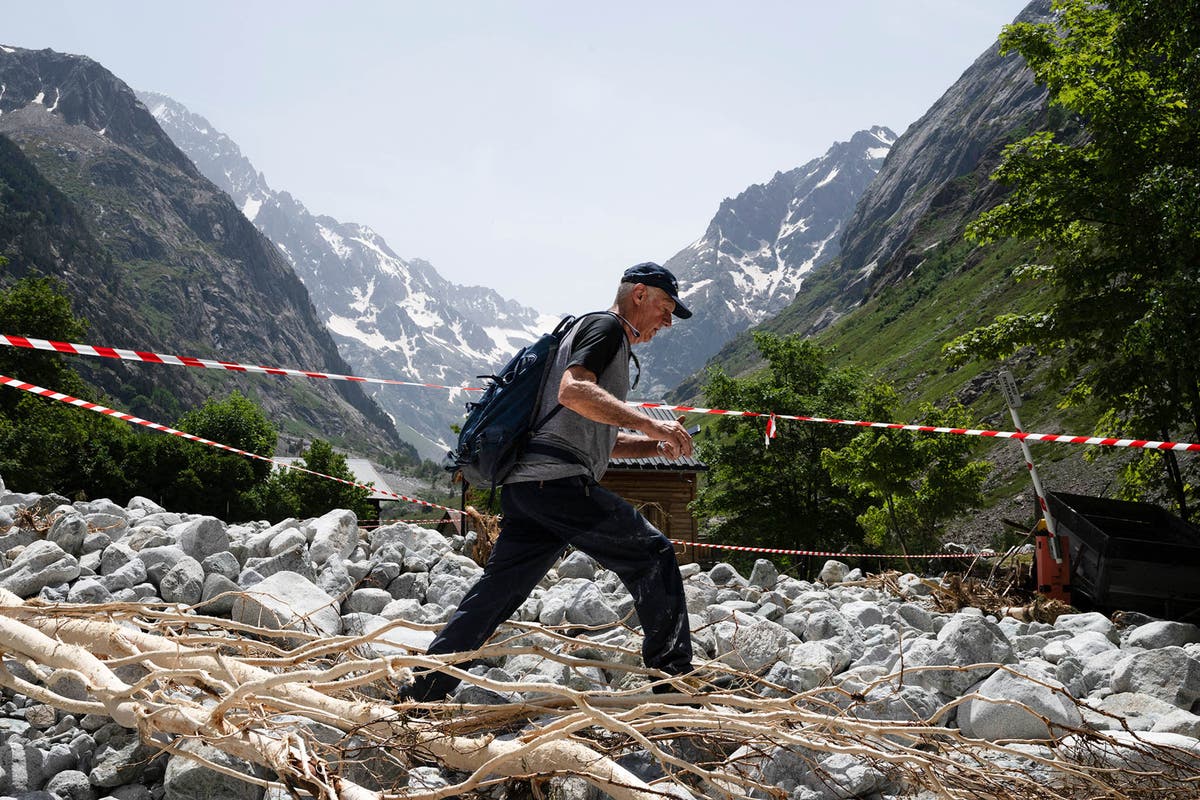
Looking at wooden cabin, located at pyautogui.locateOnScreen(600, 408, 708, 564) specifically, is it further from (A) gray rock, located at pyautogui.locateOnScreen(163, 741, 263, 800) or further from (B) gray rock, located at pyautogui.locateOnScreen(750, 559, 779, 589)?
(A) gray rock, located at pyautogui.locateOnScreen(163, 741, 263, 800)

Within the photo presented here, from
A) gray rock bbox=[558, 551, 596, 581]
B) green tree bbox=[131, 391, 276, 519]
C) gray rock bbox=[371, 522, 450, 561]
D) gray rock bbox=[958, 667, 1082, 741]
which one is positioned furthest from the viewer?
green tree bbox=[131, 391, 276, 519]

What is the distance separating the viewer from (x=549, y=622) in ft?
17.6

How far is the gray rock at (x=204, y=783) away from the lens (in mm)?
2885

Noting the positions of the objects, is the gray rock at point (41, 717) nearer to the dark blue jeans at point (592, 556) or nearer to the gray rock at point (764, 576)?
the dark blue jeans at point (592, 556)

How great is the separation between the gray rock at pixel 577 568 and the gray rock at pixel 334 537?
1825 millimetres

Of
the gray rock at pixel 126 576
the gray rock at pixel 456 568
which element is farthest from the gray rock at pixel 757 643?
the gray rock at pixel 126 576

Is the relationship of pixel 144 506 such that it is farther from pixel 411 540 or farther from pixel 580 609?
pixel 580 609

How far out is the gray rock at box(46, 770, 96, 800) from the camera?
3.00 m

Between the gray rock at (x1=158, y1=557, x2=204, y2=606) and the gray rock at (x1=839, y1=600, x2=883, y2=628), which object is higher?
the gray rock at (x1=839, y1=600, x2=883, y2=628)

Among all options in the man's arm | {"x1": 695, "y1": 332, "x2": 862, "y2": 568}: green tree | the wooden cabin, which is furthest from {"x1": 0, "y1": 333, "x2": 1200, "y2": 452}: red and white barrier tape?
{"x1": 695, "y1": 332, "x2": 862, "y2": 568}: green tree

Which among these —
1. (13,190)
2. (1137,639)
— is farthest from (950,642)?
(13,190)

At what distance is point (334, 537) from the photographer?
7.19m

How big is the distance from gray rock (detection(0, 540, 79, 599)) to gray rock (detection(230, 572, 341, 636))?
135cm

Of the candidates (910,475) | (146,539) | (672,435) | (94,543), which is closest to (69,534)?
(94,543)
